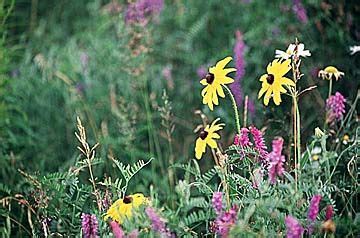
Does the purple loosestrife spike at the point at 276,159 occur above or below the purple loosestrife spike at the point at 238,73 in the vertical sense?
above

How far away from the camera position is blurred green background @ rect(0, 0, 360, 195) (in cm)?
274

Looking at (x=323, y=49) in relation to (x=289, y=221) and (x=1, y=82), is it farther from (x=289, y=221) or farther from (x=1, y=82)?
(x=289, y=221)

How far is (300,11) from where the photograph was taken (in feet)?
9.65

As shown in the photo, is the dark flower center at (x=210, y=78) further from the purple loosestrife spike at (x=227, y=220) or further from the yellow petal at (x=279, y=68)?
the purple loosestrife spike at (x=227, y=220)

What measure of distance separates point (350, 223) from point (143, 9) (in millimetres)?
1570

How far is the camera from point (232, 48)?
3.16 meters

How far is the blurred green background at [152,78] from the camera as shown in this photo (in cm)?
274

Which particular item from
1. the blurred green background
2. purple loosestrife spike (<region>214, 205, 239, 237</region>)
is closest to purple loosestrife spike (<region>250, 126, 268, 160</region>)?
purple loosestrife spike (<region>214, 205, 239, 237</region>)

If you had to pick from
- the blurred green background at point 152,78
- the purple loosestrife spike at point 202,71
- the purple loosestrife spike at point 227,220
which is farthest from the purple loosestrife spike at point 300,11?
the purple loosestrife spike at point 227,220

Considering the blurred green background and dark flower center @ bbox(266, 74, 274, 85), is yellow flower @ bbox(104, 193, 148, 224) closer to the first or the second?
dark flower center @ bbox(266, 74, 274, 85)

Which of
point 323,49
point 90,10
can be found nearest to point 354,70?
point 323,49

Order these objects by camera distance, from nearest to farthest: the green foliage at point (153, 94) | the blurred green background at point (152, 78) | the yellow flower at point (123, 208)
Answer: the yellow flower at point (123, 208), the green foliage at point (153, 94), the blurred green background at point (152, 78)

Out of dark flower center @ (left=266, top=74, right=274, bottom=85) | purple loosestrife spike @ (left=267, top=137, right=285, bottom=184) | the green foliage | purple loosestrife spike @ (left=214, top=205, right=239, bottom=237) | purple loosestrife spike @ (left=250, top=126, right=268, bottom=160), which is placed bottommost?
the green foliage

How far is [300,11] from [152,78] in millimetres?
757
